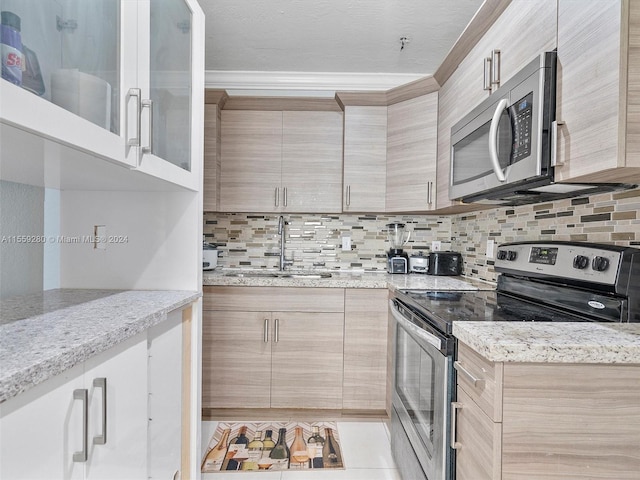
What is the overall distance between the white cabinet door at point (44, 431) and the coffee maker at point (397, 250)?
2218mm

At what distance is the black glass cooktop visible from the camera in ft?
3.98

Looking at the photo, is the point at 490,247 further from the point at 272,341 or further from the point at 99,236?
the point at 99,236

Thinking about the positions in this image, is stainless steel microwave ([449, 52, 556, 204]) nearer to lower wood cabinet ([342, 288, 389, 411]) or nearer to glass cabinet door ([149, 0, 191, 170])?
lower wood cabinet ([342, 288, 389, 411])

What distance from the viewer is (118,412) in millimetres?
918

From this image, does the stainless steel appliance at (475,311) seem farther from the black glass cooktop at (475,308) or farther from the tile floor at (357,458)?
the tile floor at (357,458)

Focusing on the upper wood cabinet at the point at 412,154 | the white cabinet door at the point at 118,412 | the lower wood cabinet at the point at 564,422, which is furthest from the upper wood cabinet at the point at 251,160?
the lower wood cabinet at the point at 564,422

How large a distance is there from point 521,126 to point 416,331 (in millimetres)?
803

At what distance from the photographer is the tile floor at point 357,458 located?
182cm

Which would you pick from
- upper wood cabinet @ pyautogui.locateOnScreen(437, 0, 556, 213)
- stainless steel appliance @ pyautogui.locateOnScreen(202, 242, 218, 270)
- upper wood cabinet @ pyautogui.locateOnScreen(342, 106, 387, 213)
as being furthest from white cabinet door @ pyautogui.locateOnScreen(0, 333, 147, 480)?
upper wood cabinet @ pyautogui.locateOnScreen(342, 106, 387, 213)

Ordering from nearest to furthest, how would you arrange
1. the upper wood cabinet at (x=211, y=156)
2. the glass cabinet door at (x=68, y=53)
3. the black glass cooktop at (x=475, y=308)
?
the glass cabinet door at (x=68, y=53)
the black glass cooktop at (x=475, y=308)
the upper wood cabinet at (x=211, y=156)

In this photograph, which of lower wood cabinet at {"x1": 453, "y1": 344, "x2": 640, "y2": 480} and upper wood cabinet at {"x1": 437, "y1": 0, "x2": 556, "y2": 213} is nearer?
lower wood cabinet at {"x1": 453, "y1": 344, "x2": 640, "y2": 480}

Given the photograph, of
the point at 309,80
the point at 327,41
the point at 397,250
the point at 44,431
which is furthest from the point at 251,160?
the point at 44,431

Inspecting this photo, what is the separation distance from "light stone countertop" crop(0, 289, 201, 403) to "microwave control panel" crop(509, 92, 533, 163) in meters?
1.24

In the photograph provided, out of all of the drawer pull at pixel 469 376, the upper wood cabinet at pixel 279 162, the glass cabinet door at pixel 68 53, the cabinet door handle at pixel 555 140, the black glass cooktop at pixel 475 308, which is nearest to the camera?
the glass cabinet door at pixel 68 53
